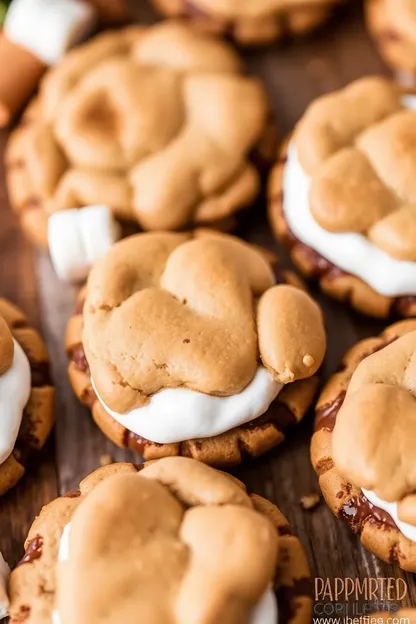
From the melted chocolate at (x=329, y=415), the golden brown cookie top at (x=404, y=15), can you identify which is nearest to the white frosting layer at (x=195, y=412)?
the melted chocolate at (x=329, y=415)

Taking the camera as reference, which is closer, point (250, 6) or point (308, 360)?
point (308, 360)

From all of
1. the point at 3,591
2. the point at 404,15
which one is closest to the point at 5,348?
the point at 3,591

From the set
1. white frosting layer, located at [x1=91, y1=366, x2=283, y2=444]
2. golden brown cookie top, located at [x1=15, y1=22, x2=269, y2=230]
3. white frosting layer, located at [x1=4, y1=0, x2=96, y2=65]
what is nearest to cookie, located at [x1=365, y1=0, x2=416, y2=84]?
golden brown cookie top, located at [x1=15, y1=22, x2=269, y2=230]

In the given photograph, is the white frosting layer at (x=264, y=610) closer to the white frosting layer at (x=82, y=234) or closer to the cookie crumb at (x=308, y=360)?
the cookie crumb at (x=308, y=360)

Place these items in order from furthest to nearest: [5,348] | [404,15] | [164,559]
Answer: [404,15] → [5,348] → [164,559]

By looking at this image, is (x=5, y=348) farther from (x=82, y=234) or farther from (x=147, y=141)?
(x=147, y=141)

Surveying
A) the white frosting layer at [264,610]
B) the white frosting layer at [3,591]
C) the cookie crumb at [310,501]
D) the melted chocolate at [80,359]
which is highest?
the melted chocolate at [80,359]

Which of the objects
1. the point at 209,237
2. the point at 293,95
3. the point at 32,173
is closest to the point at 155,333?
the point at 209,237

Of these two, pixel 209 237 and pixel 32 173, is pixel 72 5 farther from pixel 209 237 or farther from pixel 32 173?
pixel 209 237
